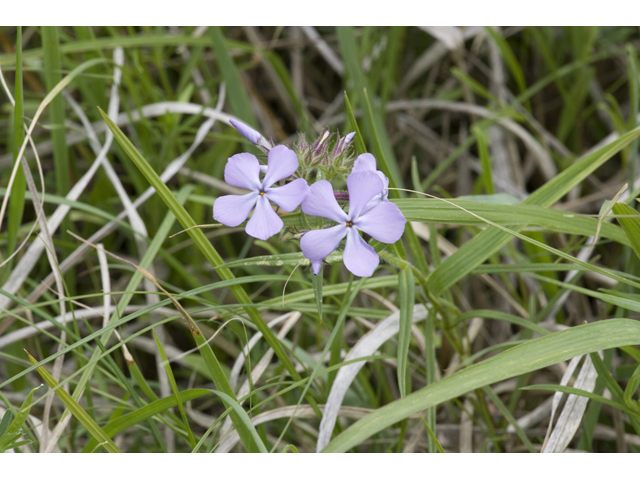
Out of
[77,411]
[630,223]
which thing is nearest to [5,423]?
[77,411]

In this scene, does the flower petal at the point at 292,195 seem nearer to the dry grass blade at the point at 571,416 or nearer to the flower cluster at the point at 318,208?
the flower cluster at the point at 318,208

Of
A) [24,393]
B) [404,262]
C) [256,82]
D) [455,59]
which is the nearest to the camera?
[404,262]

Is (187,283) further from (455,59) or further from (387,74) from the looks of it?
(455,59)

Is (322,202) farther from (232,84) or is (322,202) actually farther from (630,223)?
(232,84)

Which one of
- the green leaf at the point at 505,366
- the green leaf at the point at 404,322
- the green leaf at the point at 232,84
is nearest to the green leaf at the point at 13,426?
the green leaf at the point at 505,366

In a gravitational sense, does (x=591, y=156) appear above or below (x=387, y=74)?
below

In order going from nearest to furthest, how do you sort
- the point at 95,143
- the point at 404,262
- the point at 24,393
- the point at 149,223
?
1. the point at 404,262
2. the point at 24,393
3. the point at 95,143
4. the point at 149,223

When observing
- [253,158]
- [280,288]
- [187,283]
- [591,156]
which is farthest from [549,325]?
[187,283]
